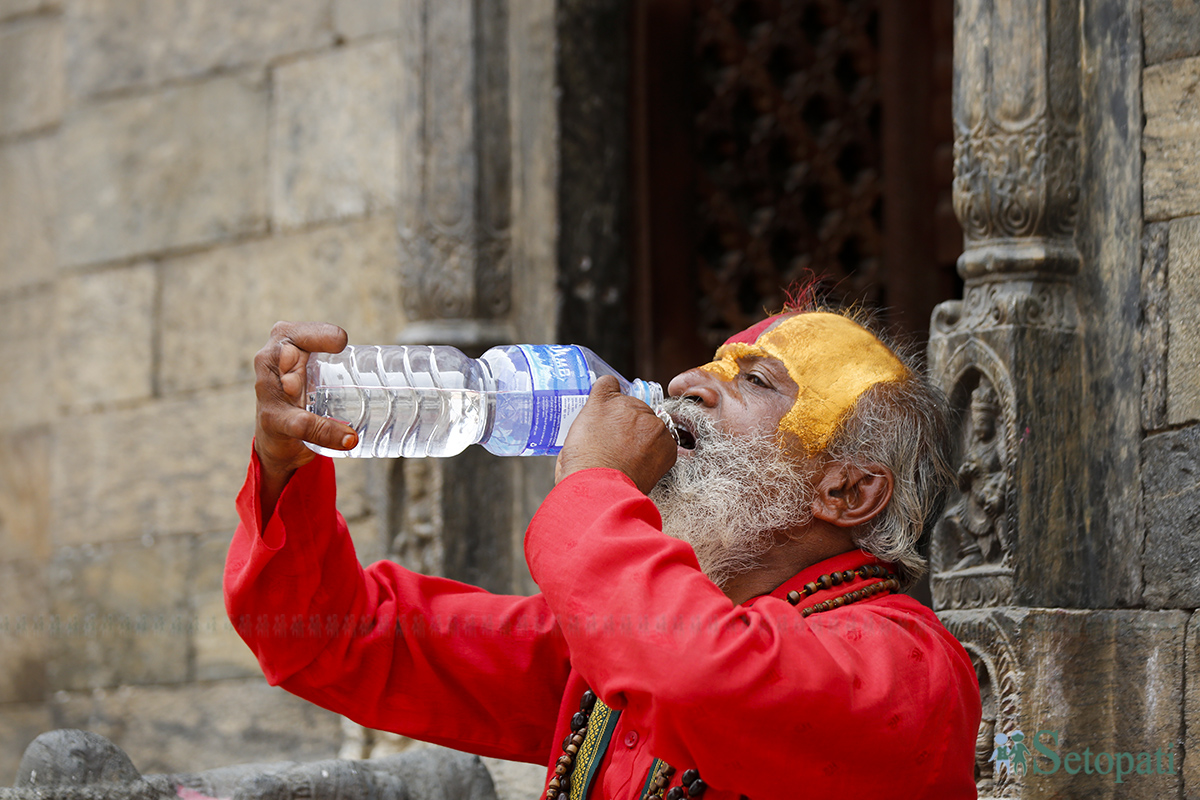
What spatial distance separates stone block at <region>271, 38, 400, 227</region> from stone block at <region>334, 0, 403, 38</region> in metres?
0.04

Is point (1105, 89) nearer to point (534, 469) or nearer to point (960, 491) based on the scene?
point (960, 491)

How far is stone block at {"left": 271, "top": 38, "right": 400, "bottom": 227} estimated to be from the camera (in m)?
3.54

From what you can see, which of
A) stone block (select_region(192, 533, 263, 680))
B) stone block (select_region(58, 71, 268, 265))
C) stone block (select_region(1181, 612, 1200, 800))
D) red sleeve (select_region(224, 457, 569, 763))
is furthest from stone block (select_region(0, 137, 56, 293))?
stone block (select_region(1181, 612, 1200, 800))

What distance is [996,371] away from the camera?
2420 millimetres

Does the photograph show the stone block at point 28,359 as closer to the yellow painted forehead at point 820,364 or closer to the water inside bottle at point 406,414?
the water inside bottle at point 406,414

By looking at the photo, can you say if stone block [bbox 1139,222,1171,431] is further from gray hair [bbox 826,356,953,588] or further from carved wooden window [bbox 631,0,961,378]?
carved wooden window [bbox 631,0,961,378]

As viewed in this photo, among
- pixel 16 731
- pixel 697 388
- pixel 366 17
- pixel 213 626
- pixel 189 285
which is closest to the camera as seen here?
pixel 697 388

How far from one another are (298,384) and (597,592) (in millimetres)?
513

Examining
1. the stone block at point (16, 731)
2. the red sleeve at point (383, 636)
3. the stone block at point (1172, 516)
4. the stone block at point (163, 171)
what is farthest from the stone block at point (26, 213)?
the stone block at point (1172, 516)

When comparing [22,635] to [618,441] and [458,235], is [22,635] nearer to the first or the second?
[458,235]

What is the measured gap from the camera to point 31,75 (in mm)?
4375

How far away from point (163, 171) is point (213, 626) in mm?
1295

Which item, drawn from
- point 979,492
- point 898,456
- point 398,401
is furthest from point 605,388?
point 979,492

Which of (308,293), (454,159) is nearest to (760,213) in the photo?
(454,159)
